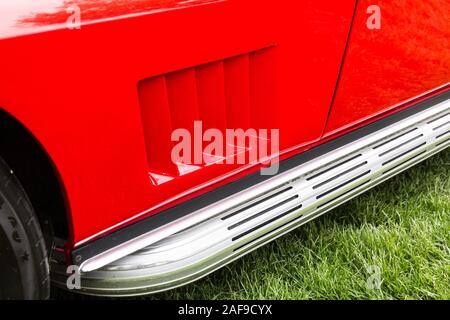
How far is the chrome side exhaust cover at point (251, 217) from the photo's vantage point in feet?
5.28

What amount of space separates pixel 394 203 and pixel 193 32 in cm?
158

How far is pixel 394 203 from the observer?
2709 millimetres

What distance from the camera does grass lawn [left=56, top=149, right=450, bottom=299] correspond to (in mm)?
2109

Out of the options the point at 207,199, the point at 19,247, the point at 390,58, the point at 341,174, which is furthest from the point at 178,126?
the point at 390,58

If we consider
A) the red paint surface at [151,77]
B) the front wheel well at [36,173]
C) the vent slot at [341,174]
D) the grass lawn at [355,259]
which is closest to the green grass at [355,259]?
the grass lawn at [355,259]

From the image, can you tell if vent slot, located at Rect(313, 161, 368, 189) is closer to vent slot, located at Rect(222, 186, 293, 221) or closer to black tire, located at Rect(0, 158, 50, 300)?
vent slot, located at Rect(222, 186, 293, 221)

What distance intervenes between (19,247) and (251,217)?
73 centimetres

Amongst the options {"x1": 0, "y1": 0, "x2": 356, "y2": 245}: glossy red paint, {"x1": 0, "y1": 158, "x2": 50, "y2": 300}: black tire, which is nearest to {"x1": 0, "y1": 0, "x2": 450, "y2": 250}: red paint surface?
{"x1": 0, "y1": 0, "x2": 356, "y2": 245}: glossy red paint

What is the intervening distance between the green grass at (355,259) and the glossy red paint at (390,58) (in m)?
0.53

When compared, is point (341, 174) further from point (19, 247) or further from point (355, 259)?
point (19, 247)

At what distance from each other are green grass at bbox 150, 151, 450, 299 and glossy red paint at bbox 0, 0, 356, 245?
54cm

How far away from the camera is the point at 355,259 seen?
2271 mm

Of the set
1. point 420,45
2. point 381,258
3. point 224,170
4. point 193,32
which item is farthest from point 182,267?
point 420,45

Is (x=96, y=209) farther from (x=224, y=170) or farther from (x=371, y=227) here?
(x=371, y=227)
